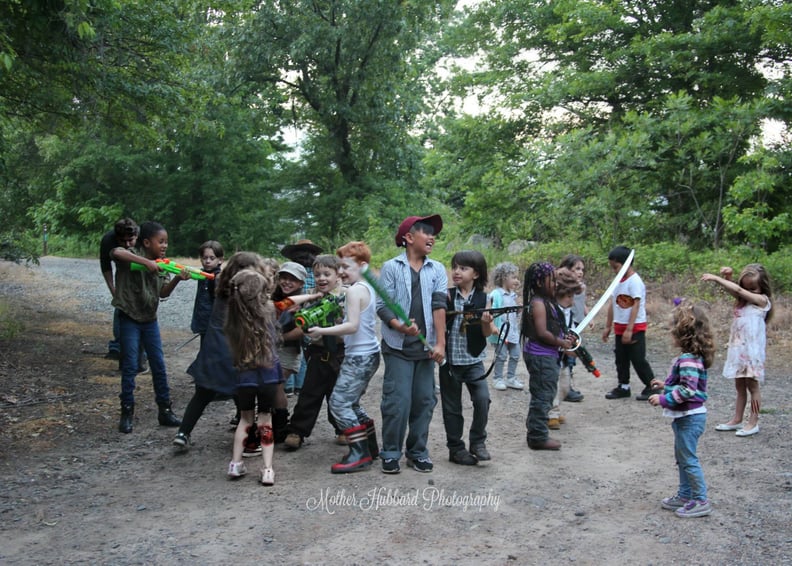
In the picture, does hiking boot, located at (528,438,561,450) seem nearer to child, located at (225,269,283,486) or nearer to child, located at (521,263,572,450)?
child, located at (521,263,572,450)

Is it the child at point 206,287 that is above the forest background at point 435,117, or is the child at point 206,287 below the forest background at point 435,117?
below

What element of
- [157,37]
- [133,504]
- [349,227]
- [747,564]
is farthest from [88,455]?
[349,227]

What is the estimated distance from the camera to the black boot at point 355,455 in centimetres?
558

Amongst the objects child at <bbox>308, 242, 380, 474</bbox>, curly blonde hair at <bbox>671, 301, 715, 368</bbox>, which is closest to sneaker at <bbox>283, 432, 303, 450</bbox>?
child at <bbox>308, 242, 380, 474</bbox>

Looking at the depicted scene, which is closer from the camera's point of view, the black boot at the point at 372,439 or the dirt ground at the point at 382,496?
the dirt ground at the point at 382,496

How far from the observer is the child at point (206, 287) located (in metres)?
7.12

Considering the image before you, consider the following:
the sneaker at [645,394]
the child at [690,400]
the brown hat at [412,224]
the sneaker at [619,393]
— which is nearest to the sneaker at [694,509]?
the child at [690,400]

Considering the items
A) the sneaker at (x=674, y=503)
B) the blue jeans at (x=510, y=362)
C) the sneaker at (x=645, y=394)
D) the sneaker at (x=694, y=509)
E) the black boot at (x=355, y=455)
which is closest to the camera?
the sneaker at (x=694, y=509)

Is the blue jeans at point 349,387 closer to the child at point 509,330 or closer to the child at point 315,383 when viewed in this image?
the child at point 315,383

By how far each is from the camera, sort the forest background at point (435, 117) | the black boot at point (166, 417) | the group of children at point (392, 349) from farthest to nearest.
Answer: the forest background at point (435, 117)
the black boot at point (166, 417)
the group of children at point (392, 349)

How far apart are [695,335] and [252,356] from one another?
9.82 feet

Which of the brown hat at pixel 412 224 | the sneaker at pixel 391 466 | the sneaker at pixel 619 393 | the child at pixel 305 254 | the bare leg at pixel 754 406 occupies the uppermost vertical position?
the brown hat at pixel 412 224

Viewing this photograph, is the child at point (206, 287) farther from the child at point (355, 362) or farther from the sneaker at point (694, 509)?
the sneaker at point (694, 509)

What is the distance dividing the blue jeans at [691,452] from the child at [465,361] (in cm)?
150
